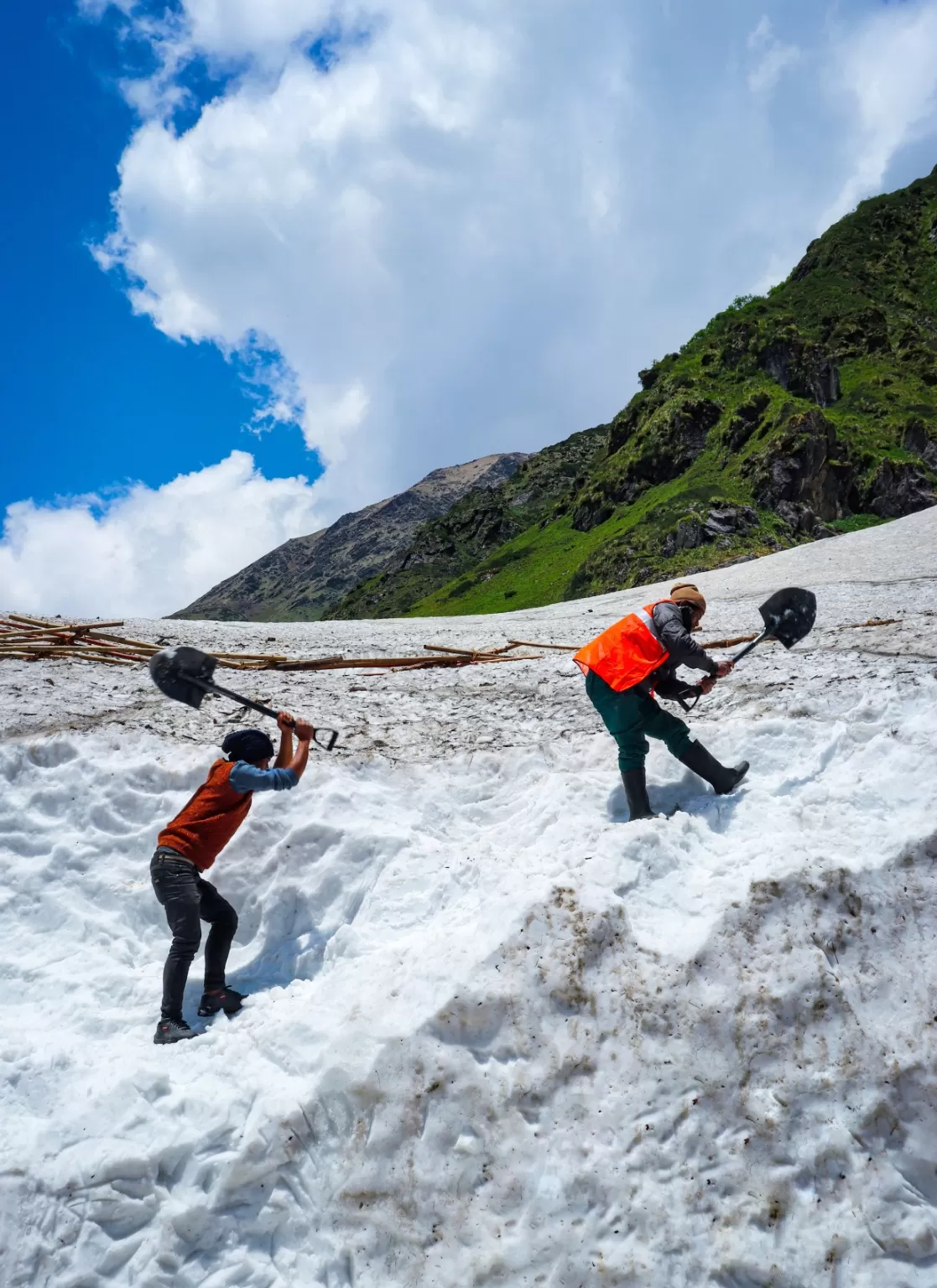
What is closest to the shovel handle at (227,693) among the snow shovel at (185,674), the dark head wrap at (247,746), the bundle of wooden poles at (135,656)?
the snow shovel at (185,674)

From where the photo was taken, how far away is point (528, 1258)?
13.7ft

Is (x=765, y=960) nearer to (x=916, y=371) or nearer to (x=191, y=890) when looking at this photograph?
(x=191, y=890)

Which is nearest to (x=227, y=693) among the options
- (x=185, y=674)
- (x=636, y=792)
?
(x=185, y=674)

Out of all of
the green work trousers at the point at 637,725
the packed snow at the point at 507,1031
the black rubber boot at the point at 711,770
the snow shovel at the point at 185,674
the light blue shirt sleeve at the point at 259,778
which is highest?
the snow shovel at the point at 185,674

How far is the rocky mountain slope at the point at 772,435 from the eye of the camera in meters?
57.0

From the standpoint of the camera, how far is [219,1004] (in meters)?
5.63

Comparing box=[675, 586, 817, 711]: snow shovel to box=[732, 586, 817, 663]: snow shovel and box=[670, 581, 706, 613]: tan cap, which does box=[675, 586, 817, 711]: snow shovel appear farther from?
box=[670, 581, 706, 613]: tan cap

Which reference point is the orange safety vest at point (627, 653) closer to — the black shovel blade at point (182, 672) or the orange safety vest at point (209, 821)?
the orange safety vest at point (209, 821)

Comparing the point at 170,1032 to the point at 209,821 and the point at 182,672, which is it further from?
the point at 182,672

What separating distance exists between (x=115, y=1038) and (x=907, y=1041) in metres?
5.34

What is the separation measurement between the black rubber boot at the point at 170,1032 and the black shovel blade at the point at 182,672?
9.93 ft

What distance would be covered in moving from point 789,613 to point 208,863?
641cm

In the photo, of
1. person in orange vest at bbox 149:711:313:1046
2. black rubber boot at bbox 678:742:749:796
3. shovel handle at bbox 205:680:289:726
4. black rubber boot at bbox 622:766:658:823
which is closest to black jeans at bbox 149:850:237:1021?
person in orange vest at bbox 149:711:313:1046

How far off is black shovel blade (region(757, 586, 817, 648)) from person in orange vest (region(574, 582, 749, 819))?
5.00ft
